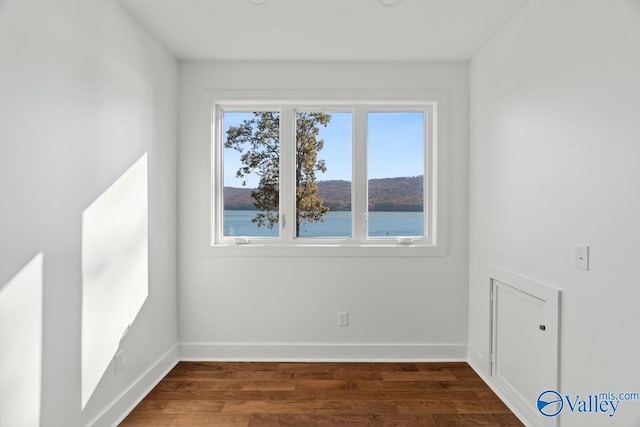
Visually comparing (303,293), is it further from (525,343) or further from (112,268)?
(525,343)

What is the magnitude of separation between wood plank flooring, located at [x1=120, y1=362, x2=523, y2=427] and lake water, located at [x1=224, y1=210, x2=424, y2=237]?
108 cm

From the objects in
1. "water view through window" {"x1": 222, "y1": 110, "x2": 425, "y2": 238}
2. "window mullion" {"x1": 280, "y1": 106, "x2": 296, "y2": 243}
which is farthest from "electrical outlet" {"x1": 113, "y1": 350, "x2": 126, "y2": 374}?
"window mullion" {"x1": 280, "y1": 106, "x2": 296, "y2": 243}

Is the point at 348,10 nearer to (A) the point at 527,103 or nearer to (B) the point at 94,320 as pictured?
(A) the point at 527,103

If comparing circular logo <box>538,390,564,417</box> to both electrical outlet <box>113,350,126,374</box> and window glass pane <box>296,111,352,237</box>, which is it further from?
electrical outlet <box>113,350,126,374</box>

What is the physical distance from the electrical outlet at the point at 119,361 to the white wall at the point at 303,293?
0.78 m

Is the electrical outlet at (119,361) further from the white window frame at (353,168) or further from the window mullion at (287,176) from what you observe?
the window mullion at (287,176)

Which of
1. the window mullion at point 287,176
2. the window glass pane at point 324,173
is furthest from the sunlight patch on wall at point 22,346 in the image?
the window glass pane at point 324,173

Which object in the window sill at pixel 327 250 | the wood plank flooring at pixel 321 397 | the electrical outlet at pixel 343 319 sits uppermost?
the window sill at pixel 327 250

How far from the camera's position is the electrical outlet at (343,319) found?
283cm

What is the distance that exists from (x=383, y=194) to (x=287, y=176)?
2.82 ft

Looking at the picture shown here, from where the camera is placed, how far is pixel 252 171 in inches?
118

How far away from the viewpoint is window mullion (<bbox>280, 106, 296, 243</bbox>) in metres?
2.93

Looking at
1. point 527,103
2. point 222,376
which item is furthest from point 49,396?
point 527,103

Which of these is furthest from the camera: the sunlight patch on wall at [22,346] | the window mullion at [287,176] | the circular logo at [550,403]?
the window mullion at [287,176]
